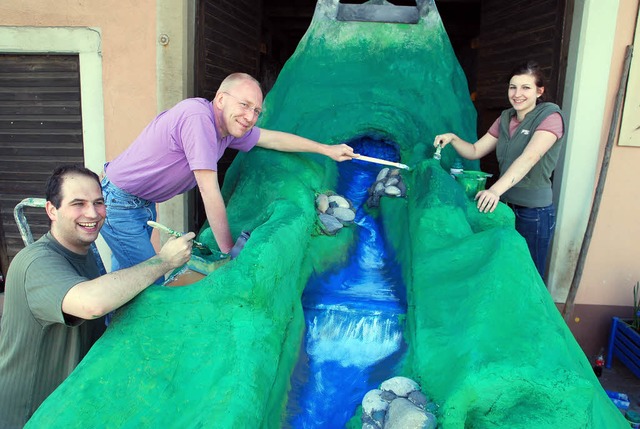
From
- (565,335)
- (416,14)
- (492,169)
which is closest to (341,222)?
(565,335)

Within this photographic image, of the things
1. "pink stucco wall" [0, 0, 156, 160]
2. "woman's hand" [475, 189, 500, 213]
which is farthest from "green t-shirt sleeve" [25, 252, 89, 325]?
"pink stucco wall" [0, 0, 156, 160]

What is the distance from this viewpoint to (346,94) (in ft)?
12.4

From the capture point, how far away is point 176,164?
7.63 feet

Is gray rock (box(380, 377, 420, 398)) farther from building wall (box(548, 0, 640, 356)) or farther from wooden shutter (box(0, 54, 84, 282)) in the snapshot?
wooden shutter (box(0, 54, 84, 282))

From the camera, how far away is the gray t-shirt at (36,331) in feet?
5.16

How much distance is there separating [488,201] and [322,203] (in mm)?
974

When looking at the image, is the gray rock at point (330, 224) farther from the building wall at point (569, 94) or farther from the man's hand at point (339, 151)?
the building wall at point (569, 94)

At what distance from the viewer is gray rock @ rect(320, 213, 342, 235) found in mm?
2832

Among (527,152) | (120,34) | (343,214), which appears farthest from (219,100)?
(120,34)

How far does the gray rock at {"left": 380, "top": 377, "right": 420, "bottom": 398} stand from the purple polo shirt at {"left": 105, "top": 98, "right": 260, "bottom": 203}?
1.16 meters

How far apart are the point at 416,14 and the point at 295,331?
3220 millimetres

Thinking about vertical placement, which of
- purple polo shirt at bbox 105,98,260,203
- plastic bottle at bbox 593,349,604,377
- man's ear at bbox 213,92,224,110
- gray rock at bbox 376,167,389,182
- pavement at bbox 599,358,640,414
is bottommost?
pavement at bbox 599,358,640,414

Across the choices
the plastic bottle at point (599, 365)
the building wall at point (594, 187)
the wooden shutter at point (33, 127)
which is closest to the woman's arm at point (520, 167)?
the building wall at point (594, 187)

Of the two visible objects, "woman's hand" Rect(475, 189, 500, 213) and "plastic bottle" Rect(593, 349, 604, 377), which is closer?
"woman's hand" Rect(475, 189, 500, 213)
